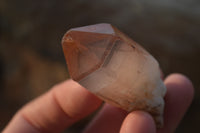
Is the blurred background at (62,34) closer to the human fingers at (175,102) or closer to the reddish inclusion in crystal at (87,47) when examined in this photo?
the human fingers at (175,102)

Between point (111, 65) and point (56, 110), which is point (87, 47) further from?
point (56, 110)

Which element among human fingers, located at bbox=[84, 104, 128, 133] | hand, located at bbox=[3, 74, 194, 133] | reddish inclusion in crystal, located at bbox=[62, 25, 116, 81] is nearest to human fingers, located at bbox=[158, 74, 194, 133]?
hand, located at bbox=[3, 74, 194, 133]

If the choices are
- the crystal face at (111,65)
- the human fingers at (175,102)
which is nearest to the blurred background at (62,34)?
the human fingers at (175,102)

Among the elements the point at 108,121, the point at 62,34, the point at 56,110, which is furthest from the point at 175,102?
the point at 62,34

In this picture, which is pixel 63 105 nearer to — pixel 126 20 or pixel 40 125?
pixel 40 125

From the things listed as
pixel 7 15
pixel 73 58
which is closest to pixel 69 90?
pixel 73 58
